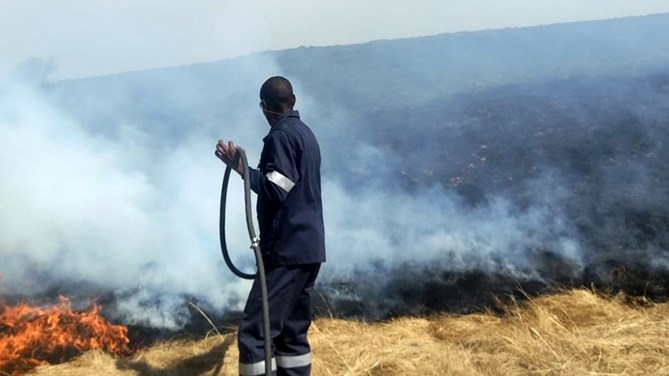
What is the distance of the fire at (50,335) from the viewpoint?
4.52 metres

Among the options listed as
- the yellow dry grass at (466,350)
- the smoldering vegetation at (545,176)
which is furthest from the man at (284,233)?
the smoldering vegetation at (545,176)

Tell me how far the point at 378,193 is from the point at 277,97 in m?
5.13

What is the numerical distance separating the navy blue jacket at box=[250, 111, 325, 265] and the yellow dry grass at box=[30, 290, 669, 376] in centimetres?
112

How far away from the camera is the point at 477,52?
63.8ft

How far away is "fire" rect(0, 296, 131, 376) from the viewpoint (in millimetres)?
4516

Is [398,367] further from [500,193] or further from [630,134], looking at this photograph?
[630,134]

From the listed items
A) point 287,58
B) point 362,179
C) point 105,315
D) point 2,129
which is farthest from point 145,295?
point 287,58

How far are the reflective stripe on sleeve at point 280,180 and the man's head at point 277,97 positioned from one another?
1.45ft

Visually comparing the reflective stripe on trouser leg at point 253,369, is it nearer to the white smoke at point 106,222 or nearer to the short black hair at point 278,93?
the short black hair at point 278,93

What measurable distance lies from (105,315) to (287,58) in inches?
616

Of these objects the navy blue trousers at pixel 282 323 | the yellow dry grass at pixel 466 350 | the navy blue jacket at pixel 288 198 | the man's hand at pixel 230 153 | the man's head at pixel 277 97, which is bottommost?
the yellow dry grass at pixel 466 350

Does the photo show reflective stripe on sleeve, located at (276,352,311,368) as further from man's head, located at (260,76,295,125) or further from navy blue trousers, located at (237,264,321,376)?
man's head, located at (260,76,295,125)

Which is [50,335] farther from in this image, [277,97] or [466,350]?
[466,350]

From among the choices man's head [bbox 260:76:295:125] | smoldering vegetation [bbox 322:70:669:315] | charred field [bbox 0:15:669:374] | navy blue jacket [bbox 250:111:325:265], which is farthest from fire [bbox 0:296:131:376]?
man's head [bbox 260:76:295:125]
